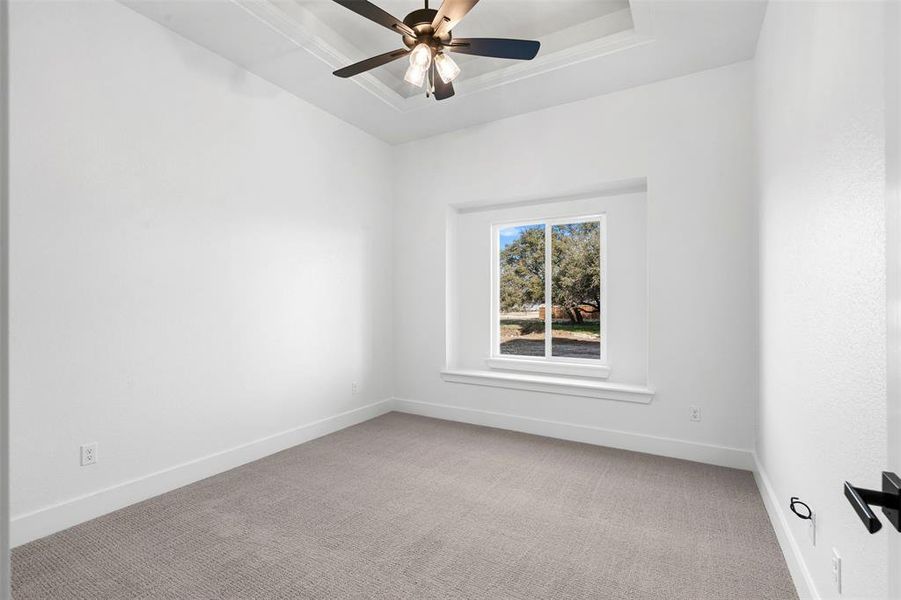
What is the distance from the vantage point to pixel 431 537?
7.26ft

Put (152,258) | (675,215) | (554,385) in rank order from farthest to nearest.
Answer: (554,385)
(675,215)
(152,258)

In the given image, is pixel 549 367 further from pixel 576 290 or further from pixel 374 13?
pixel 374 13

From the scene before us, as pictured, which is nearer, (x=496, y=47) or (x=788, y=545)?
(x=788, y=545)

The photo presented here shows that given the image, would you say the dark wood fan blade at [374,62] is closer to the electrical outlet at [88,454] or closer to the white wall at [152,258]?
the white wall at [152,258]

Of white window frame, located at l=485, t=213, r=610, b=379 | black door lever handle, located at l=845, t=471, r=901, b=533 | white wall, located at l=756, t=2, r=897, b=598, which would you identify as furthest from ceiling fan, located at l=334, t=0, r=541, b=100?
black door lever handle, located at l=845, t=471, r=901, b=533

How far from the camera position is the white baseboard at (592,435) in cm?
313

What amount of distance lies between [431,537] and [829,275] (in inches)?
77.9

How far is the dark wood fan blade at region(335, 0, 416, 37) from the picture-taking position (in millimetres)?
2027

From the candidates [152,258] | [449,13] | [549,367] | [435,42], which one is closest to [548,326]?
[549,367]

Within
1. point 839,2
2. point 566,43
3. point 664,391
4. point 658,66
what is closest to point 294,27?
point 566,43

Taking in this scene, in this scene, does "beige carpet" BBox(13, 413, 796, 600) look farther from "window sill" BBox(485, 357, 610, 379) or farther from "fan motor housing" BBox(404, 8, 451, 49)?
"fan motor housing" BBox(404, 8, 451, 49)

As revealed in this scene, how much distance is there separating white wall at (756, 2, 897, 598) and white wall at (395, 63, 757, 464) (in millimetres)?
786

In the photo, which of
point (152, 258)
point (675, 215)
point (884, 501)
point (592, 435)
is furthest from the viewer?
point (592, 435)

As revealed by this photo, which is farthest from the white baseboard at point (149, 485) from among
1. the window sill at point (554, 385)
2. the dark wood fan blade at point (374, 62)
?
the dark wood fan blade at point (374, 62)
